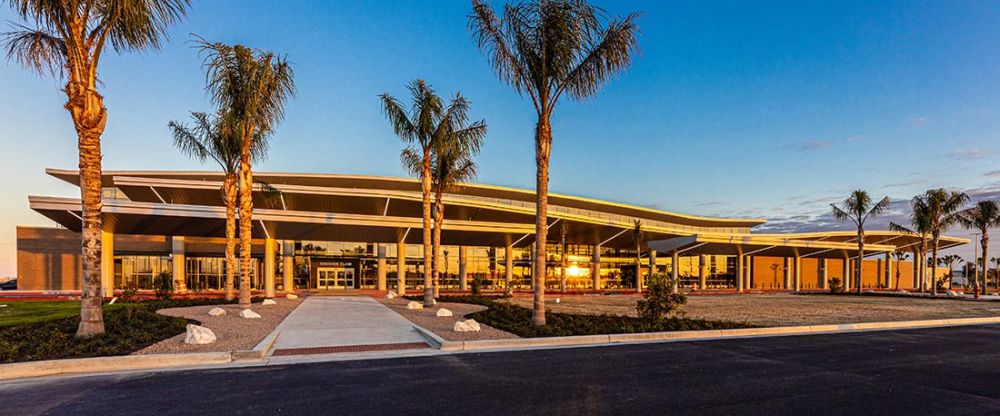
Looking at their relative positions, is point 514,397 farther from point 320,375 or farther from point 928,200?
point 928,200

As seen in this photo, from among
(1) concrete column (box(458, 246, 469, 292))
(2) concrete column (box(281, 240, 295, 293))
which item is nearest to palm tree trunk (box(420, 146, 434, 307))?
(2) concrete column (box(281, 240, 295, 293))

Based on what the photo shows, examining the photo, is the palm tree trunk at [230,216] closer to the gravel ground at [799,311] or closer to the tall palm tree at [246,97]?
the tall palm tree at [246,97]

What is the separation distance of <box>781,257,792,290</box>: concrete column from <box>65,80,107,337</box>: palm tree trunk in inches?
2856

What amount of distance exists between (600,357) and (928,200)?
49.2 metres

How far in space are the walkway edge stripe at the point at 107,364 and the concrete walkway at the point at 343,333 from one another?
1.45 metres

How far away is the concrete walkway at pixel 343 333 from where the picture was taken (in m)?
11.4

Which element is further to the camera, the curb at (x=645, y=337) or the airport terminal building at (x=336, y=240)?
the airport terminal building at (x=336, y=240)

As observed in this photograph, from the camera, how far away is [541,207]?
14.7 metres

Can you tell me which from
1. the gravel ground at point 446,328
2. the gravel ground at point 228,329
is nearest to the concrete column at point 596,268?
the gravel ground at point 446,328

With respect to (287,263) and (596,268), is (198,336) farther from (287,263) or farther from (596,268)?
(596,268)

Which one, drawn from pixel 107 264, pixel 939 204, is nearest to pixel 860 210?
pixel 939 204

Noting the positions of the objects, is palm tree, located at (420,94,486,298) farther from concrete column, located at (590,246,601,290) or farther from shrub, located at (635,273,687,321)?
concrete column, located at (590,246,601,290)

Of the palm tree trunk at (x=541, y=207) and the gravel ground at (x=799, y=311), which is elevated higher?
the palm tree trunk at (x=541, y=207)

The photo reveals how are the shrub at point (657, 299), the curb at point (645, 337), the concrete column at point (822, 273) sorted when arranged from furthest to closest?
1. the concrete column at point (822, 273)
2. the shrub at point (657, 299)
3. the curb at point (645, 337)
